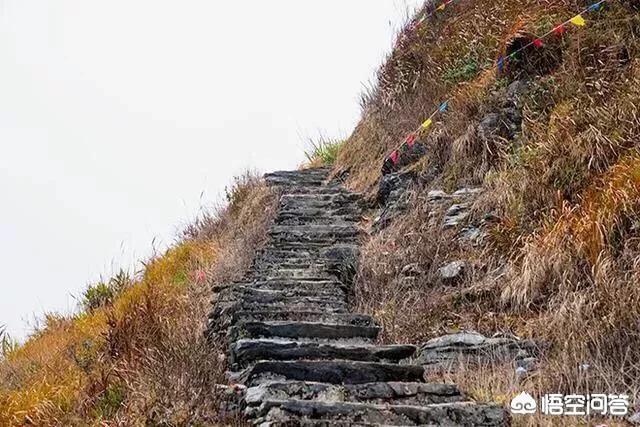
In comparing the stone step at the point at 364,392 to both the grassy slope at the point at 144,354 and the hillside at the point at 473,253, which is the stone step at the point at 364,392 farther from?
the grassy slope at the point at 144,354

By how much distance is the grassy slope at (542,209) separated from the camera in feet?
15.9

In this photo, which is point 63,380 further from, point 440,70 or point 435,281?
point 440,70

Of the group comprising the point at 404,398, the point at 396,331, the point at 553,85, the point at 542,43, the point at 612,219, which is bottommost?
the point at 404,398

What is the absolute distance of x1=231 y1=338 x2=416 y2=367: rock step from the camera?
5277 millimetres

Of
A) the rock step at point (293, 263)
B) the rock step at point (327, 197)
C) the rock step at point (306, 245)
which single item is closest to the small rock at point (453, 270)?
the rock step at point (293, 263)

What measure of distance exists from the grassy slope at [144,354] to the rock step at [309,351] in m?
0.20

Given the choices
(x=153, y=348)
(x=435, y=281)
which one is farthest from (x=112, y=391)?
(x=435, y=281)

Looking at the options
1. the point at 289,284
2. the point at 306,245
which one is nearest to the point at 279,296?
the point at 289,284

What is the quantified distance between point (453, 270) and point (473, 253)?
27cm

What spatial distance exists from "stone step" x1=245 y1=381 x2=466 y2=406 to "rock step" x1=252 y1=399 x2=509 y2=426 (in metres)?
0.22

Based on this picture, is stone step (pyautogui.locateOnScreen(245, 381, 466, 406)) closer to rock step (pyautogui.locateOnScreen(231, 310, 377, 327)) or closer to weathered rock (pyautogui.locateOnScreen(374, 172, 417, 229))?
rock step (pyautogui.locateOnScreen(231, 310, 377, 327))

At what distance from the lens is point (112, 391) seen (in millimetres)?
5715

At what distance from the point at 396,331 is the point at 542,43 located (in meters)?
3.91

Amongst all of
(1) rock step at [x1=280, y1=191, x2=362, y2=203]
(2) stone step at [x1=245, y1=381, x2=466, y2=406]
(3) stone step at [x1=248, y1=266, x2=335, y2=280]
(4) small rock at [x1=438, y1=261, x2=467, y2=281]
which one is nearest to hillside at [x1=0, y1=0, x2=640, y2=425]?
(4) small rock at [x1=438, y1=261, x2=467, y2=281]
